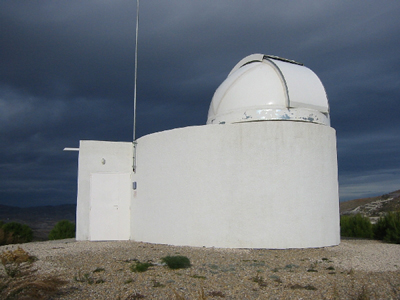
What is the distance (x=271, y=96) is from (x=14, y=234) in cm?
1015

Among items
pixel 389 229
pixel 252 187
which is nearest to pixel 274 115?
pixel 252 187

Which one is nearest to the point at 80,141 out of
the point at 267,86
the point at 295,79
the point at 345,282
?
the point at 267,86

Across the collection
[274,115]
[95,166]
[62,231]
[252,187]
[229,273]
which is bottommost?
[62,231]

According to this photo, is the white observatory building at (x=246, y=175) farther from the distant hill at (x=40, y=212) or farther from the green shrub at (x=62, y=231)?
the distant hill at (x=40, y=212)

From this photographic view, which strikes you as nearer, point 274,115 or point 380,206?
point 274,115

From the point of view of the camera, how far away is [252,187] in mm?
9055

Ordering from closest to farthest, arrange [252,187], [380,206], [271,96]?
[252,187], [271,96], [380,206]

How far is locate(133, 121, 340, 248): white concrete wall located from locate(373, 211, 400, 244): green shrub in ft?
8.33

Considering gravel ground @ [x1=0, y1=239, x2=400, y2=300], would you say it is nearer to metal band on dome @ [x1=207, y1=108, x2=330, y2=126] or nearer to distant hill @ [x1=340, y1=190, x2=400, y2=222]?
metal band on dome @ [x1=207, y1=108, x2=330, y2=126]

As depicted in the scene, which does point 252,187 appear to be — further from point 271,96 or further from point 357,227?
point 357,227

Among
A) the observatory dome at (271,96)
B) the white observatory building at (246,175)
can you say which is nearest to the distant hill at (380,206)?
the observatory dome at (271,96)

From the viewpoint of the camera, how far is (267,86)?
10328 mm

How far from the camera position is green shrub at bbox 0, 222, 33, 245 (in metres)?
12.1

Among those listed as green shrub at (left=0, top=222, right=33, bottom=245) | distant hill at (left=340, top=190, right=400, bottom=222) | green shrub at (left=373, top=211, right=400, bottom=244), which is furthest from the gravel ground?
distant hill at (left=340, top=190, right=400, bottom=222)
